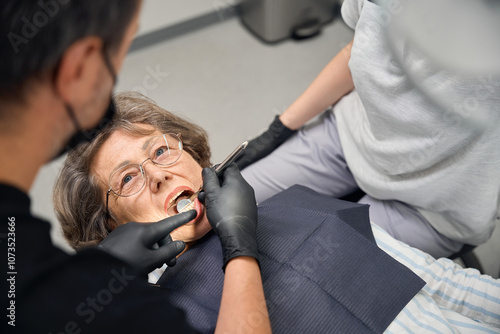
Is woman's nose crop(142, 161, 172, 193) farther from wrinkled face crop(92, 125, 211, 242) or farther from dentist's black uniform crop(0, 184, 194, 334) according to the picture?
dentist's black uniform crop(0, 184, 194, 334)

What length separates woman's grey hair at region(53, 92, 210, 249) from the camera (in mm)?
1216

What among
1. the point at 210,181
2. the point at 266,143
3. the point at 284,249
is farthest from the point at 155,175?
the point at 266,143

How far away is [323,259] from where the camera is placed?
3.53 feet

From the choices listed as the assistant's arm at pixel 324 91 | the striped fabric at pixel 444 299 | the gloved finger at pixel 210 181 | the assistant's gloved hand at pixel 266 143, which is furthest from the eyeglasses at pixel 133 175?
the striped fabric at pixel 444 299

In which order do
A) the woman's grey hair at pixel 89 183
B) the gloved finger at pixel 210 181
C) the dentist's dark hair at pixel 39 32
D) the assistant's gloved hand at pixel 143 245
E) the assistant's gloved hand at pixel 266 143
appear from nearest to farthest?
the dentist's dark hair at pixel 39 32 < the assistant's gloved hand at pixel 143 245 < the gloved finger at pixel 210 181 < the woman's grey hair at pixel 89 183 < the assistant's gloved hand at pixel 266 143

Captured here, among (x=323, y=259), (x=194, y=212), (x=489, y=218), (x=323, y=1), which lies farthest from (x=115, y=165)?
(x=323, y=1)

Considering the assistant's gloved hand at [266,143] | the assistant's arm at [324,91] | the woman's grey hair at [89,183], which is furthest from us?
the assistant's gloved hand at [266,143]

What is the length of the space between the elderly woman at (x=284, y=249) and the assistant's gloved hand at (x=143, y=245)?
0.39 ft

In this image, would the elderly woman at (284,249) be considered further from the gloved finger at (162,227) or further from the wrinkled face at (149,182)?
the gloved finger at (162,227)

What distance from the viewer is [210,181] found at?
3.64 ft

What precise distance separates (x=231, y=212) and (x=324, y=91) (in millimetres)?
585

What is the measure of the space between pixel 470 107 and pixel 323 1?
168 centimetres

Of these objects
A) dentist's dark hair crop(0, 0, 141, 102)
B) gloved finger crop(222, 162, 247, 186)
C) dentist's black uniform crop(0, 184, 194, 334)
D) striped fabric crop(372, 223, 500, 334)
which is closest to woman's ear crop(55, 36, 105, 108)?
dentist's dark hair crop(0, 0, 141, 102)

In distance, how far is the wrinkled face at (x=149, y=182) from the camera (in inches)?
46.0
